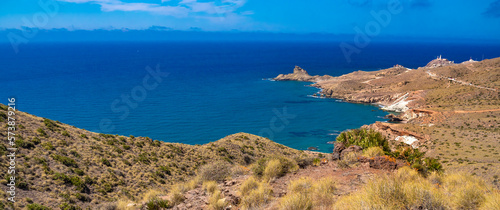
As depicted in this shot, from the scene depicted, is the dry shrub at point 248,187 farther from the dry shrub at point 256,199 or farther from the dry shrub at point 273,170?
the dry shrub at point 273,170

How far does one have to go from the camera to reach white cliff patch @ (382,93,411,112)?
77075mm

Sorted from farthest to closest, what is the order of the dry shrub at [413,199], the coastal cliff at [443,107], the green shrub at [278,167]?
1. the coastal cliff at [443,107]
2. the green shrub at [278,167]
3. the dry shrub at [413,199]

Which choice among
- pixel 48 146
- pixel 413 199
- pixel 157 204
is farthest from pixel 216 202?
pixel 48 146

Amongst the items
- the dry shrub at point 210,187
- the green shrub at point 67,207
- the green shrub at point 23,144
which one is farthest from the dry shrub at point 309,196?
the green shrub at point 23,144

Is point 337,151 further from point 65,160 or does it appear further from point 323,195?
point 65,160

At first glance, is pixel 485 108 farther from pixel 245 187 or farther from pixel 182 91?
pixel 182 91

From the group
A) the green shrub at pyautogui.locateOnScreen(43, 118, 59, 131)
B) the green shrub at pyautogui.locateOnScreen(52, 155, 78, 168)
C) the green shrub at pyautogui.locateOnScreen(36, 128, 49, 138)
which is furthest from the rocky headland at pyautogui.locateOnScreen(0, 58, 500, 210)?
the green shrub at pyautogui.locateOnScreen(43, 118, 59, 131)

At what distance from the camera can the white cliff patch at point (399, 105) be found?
7707cm

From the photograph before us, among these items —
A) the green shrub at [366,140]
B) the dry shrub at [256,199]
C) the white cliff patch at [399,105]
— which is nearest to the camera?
the dry shrub at [256,199]

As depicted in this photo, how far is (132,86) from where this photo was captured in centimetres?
10288

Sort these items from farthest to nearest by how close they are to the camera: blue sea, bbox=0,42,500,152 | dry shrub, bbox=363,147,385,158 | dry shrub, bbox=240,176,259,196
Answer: blue sea, bbox=0,42,500,152, dry shrub, bbox=363,147,385,158, dry shrub, bbox=240,176,259,196

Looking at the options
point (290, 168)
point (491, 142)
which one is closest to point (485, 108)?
point (491, 142)

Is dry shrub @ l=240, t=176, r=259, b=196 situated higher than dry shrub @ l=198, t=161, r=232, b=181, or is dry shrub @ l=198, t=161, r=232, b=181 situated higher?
dry shrub @ l=240, t=176, r=259, b=196

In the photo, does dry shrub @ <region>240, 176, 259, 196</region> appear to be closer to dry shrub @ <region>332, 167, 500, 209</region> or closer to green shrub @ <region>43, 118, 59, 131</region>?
dry shrub @ <region>332, 167, 500, 209</region>
